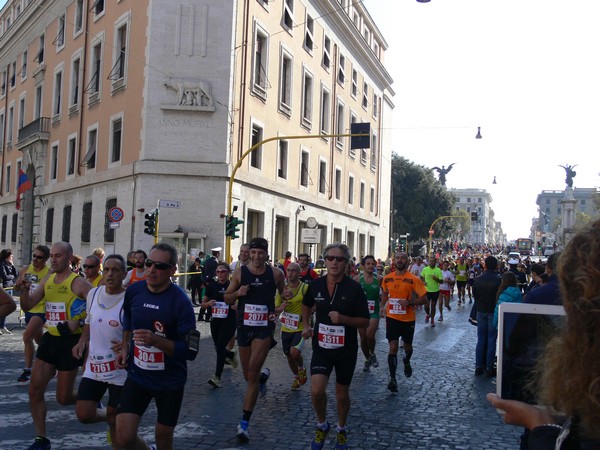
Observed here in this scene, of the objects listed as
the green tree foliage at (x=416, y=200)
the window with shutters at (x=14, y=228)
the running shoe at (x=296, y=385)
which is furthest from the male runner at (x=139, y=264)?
the green tree foliage at (x=416, y=200)

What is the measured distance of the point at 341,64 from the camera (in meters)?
38.2

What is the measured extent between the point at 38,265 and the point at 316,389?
17.0 ft

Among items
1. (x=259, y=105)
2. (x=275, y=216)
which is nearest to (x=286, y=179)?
(x=275, y=216)

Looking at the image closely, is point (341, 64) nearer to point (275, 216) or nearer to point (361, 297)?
point (275, 216)

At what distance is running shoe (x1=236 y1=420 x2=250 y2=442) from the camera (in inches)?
235

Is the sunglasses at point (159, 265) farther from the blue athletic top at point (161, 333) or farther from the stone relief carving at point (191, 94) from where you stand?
the stone relief carving at point (191, 94)

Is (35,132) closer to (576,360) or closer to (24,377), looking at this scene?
(24,377)

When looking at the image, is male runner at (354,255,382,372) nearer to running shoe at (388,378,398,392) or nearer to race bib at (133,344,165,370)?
running shoe at (388,378,398,392)

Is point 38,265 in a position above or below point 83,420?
above

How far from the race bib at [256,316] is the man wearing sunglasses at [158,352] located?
2322 millimetres

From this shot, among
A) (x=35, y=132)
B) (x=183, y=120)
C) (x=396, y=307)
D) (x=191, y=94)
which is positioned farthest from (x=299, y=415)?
(x=35, y=132)

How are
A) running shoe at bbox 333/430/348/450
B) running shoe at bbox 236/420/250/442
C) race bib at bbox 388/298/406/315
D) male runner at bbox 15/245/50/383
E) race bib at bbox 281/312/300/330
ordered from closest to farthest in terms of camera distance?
running shoe at bbox 333/430/348/450
running shoe at bbox 236/420/250/442
male runner at bbox 15/245/50/383
race bib at bbox 281/312/300/330
race bib at bbox 388/298/406/315

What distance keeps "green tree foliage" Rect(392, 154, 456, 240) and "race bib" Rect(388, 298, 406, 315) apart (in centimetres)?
5292

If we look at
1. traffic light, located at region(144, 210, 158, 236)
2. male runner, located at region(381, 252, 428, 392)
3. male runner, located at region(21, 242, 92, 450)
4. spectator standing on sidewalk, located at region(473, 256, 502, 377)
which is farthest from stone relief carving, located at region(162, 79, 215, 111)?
male runner, located at region(21, 242, 92, 450)
